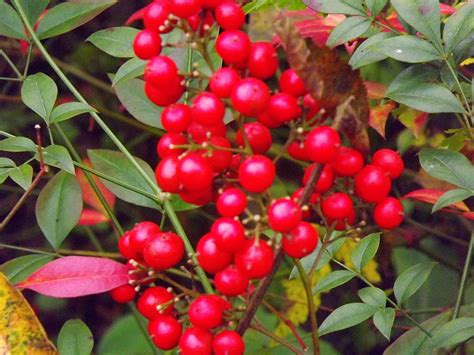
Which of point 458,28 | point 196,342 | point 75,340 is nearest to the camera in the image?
point 196,342

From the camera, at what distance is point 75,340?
104cm

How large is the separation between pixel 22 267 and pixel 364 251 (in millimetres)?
486

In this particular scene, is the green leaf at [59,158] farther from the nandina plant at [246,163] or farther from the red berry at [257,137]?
the red berry at [257,137]

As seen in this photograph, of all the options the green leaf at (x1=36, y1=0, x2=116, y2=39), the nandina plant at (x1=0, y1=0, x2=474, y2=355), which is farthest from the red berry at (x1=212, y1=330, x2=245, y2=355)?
the green leaf at (x1=36, y1=0, x2=116, y2=39)

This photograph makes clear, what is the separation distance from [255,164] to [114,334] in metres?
1.09

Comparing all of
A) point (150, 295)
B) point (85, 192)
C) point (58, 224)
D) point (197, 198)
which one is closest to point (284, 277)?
point (85, 192)

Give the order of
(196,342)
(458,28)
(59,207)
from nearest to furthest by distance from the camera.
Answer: (196,342), (458,28), (59,207)

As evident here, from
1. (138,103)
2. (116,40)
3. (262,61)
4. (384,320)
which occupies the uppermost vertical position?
(262,61)

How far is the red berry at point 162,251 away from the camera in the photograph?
2.71 ft

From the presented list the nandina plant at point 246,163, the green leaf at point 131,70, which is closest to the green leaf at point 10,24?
the nandina plant at point 246,163

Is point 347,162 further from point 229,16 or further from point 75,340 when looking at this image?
point 75,340

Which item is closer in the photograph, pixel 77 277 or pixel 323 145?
pixel 323 145

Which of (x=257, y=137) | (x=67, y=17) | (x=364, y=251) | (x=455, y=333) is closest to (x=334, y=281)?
(x=364, y=251)

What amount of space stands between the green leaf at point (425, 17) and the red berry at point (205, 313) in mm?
397
